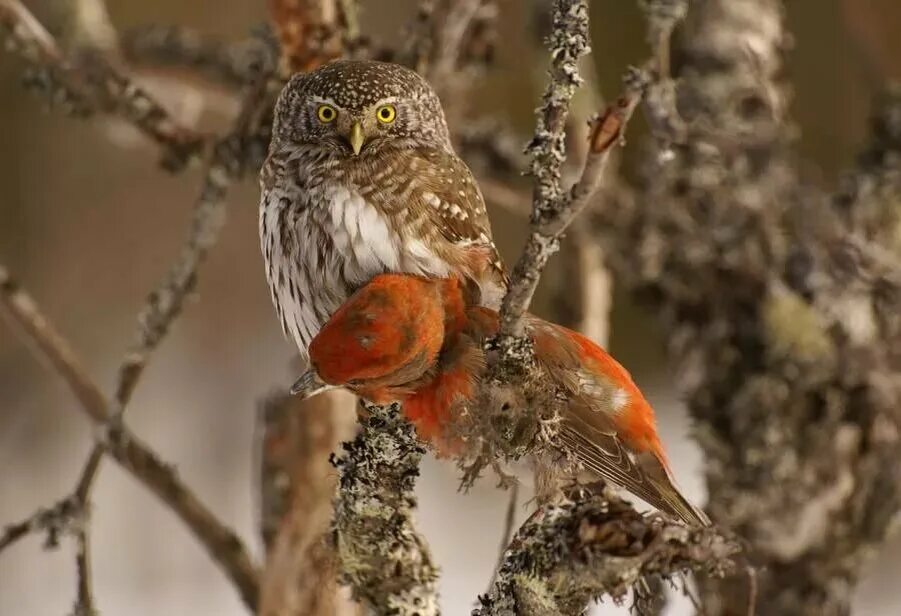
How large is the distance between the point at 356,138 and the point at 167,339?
2211 millimetres

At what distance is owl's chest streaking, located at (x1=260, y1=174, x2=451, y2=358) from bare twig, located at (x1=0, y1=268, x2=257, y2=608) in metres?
0.44

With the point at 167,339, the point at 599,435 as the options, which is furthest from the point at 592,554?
the point at 167,339

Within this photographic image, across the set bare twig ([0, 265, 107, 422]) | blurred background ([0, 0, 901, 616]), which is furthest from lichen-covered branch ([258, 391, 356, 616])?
blurred background ([0, 0, 901, 616])

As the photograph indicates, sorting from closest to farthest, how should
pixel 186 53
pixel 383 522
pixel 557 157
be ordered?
pixel 557 157 → pixel 383 522 → pixel 186 53

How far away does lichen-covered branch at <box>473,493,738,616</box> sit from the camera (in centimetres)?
82

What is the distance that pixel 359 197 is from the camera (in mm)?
1137

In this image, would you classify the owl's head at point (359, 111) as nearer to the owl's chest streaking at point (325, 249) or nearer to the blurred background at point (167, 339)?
the owl's chest streaking at point (325, 249)

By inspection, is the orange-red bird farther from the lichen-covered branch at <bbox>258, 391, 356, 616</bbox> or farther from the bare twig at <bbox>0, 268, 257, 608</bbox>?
the bare twig at <bbox>0, 268, 257, 608</bbox>

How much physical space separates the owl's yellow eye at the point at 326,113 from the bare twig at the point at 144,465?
0.54 meters

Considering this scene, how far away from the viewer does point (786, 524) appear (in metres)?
1.67

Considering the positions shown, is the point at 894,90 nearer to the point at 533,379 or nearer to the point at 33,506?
the point at 533,379

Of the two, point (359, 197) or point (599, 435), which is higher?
point (359, 197)

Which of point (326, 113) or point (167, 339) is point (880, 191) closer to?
point (326, 113)

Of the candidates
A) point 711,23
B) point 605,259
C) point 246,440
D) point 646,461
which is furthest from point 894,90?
point 246,440
